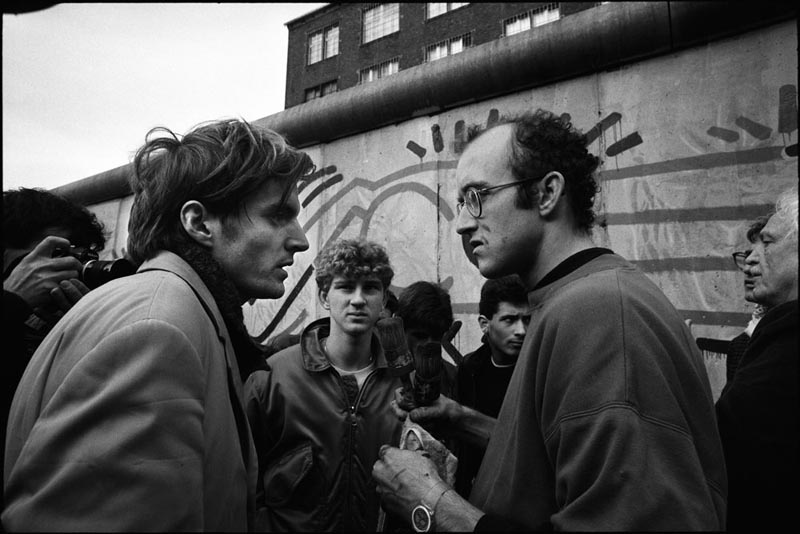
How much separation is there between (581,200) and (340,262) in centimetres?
173

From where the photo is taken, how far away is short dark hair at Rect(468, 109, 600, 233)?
1.71m

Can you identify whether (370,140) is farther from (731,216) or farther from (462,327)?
(731,216)

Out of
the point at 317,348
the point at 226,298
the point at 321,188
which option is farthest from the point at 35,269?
the point at 321,188

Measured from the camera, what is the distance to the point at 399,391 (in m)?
1.94

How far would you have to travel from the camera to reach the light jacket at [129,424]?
937mm

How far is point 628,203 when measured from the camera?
3.87 meters

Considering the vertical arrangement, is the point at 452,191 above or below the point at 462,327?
above

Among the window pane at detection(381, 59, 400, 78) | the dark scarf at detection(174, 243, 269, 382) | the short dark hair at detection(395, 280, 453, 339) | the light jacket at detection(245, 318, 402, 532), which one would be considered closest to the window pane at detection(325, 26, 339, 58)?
the window pane at detection(381, 59, 400, 78)

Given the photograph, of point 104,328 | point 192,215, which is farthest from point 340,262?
point 104,328

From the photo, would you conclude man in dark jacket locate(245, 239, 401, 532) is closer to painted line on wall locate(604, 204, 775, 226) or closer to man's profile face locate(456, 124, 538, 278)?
man's profile face locate(456, 124, 538, 278)

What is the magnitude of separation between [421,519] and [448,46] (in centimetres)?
2605

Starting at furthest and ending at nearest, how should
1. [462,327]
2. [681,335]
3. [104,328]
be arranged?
[462,327] < [681,335] < [104,328]

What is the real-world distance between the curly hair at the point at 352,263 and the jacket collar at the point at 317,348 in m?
0.27

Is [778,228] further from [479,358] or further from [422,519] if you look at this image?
[479,358]
